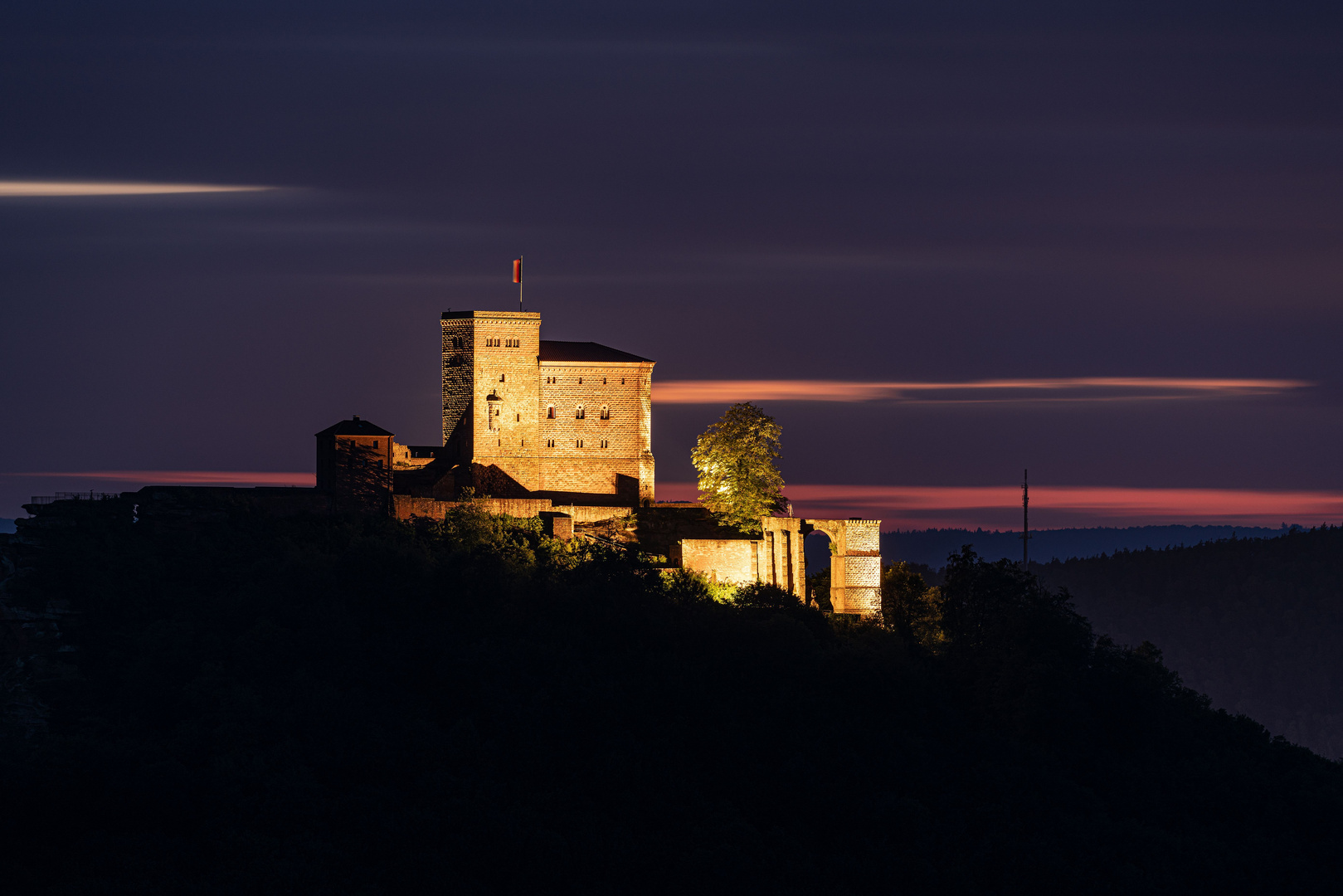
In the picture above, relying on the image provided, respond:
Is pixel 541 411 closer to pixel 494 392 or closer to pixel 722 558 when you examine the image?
pixel 494 392

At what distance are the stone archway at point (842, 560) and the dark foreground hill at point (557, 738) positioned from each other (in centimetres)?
198

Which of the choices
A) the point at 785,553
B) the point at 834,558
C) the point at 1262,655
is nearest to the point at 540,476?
the point at 785,553

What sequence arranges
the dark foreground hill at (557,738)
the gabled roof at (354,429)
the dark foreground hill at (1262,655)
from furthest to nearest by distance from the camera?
the dark foreground hill at (1262,655) < the gabled roof at (354,429) < the dark foreground hill at (557,738)

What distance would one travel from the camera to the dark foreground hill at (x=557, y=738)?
50406 millimetres

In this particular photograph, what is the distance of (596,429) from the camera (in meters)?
69.3

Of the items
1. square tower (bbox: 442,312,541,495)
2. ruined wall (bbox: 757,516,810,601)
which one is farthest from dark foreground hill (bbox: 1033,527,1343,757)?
square tower (bbox: 442,312,541,495)

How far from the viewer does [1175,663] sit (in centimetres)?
19438

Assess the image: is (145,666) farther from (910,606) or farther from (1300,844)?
(1300,844)

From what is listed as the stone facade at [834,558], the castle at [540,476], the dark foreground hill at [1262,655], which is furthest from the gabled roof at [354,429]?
the dark foreground hill at [1262,655]

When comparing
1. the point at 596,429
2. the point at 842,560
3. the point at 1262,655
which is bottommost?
the point at 1262,655

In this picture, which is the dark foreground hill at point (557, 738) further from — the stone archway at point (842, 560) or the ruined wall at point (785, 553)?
the ruined wall at point (785, 553)

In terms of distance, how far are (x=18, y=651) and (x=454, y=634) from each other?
18.2m

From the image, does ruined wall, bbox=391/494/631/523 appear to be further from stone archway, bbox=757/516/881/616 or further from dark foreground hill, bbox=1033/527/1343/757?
dark foreground hill, bbox=1033/527/1343/757

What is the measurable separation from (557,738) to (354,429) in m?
16.3
